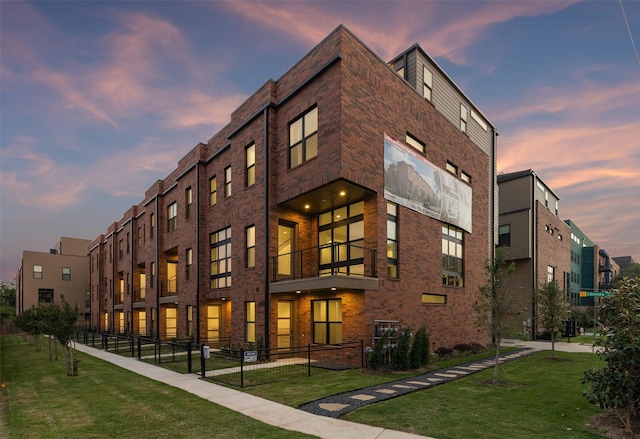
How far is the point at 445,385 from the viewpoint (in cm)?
1177

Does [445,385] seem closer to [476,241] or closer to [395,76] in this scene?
[395,76]

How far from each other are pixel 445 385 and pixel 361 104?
1035cm

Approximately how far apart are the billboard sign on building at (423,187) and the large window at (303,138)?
3056 mm

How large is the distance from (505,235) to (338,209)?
21.5 metres

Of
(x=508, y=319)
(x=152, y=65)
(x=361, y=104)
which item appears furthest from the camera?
(x=152, y=65)

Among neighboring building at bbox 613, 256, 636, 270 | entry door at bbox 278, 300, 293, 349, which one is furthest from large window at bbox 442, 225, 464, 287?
neighboring building at bbox 613, 256, 636, 270

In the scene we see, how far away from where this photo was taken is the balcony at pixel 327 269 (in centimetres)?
1430

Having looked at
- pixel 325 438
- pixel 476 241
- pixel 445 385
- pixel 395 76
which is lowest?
pixel 445 385

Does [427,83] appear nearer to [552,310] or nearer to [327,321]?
[552,310]

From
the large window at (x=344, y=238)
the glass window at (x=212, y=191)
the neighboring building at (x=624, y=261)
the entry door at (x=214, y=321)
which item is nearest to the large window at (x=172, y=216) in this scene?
the glass window at (x=212, y=191)

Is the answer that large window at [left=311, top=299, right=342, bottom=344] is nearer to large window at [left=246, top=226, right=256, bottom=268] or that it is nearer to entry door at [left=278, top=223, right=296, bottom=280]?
entry door at [left=278, top=223, right=296, bottom=280]

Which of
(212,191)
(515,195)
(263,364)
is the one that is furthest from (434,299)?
(515,195)

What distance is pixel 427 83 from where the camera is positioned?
68.4ft

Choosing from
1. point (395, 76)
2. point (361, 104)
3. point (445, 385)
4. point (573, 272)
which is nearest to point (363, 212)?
point (361, 104)
